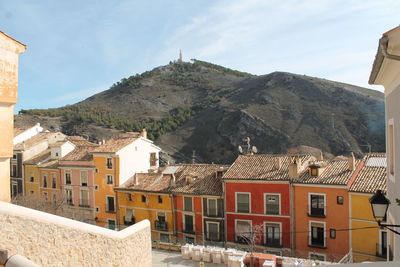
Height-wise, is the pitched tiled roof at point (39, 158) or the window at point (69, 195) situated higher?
the pitched tiled roof at point (39, 158)

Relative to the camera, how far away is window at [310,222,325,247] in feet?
76.3

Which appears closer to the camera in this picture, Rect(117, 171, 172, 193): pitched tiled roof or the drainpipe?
the drainpipe

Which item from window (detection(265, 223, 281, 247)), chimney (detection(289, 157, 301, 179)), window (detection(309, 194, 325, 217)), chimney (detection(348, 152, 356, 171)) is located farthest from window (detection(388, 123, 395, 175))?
window (detection(265, 223, 281, 247))

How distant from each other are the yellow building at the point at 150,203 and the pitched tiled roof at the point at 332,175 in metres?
10.6

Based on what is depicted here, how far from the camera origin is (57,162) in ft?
122

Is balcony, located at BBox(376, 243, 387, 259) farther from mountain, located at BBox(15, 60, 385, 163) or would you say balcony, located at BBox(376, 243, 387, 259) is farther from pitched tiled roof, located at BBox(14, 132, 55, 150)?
mountain, located at BBox(15, 60, 385, 163)

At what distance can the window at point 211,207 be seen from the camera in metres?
26.7

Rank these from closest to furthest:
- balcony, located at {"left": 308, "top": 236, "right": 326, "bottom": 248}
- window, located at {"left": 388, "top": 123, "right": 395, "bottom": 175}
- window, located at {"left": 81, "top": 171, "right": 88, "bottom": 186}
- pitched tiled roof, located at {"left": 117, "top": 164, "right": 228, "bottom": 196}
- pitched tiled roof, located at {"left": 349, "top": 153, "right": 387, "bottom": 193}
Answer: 1. window, located at {"left": 388, "top": 123, "right": 395, "bottom": 175}
2. pitched tiled roof, located at {"left": 349, "top": 153, "right": 387, "bottom": 193}
3. balcony, located at {"left": 308, "top": 236, "right": 326, "bottom": 248}
4. pitched tiled roof, located at {"left": 117, "top": 164, "right": 228, "bottom": 196}
5. window, located at {"left": 81, "top": 171, "right": 88, "bottom": 186}

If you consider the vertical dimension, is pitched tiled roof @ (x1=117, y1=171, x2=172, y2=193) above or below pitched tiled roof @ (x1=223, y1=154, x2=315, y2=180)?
below

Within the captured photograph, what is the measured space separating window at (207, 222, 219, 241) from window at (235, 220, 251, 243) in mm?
1661

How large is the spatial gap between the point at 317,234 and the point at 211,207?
25.4ft

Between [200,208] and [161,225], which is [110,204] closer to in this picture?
[161,225]

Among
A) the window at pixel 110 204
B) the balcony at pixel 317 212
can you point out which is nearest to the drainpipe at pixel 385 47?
the balcony at pixel 317 212

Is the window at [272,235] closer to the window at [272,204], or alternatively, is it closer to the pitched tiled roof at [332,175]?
the window at [272,204]
